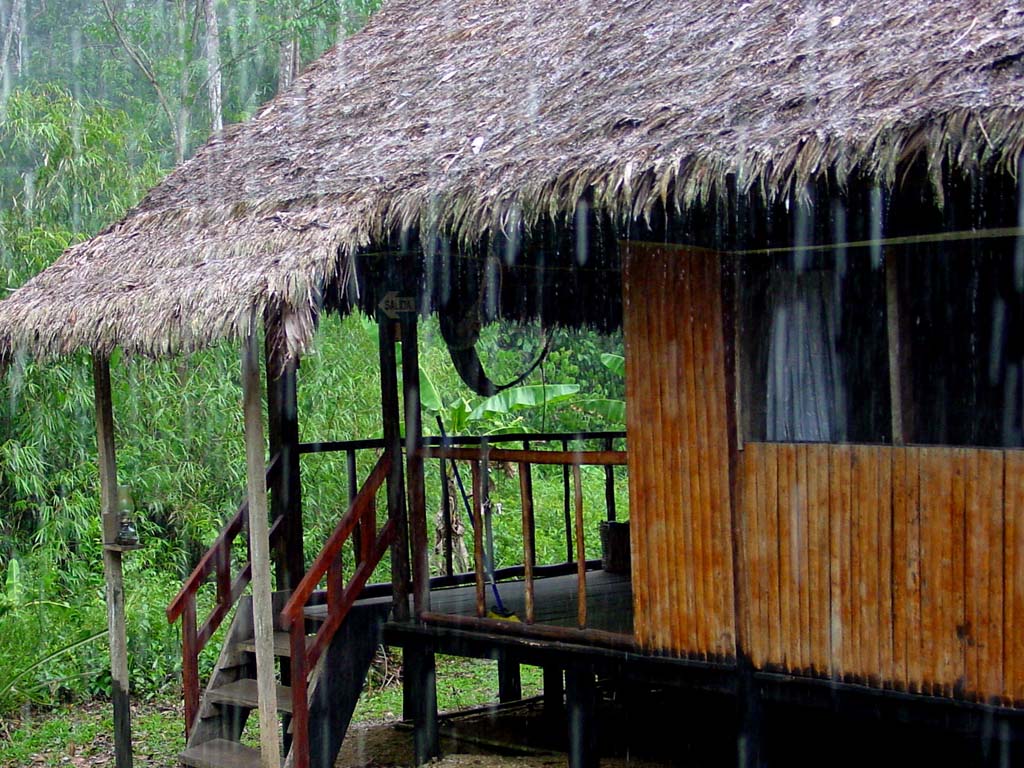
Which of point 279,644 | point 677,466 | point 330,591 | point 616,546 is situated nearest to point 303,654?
point 330,591

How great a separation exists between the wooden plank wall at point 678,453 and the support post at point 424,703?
1.79 metres

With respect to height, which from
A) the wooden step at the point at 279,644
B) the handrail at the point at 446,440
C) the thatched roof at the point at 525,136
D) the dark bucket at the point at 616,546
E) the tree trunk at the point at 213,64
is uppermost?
the tree trunk at the point at 213,64

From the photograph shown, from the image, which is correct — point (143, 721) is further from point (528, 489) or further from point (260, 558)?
point (528, 489)

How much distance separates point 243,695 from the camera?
21.0ft

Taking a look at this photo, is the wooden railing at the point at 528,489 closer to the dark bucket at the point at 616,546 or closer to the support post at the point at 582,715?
the support post at the point at 582,715

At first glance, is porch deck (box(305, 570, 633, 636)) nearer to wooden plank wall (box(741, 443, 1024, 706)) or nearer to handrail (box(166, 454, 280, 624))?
handrail (box(166, 454, 280, 624))

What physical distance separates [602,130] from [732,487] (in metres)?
1.56

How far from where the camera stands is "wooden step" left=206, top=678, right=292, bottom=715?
626 centimetres

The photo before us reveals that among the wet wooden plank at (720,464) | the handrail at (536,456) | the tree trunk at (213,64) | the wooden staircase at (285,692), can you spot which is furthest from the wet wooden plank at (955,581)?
the tree trunk at (213,64)

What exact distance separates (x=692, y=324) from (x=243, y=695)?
10.2 feet

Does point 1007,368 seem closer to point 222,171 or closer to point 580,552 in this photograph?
point 580,552

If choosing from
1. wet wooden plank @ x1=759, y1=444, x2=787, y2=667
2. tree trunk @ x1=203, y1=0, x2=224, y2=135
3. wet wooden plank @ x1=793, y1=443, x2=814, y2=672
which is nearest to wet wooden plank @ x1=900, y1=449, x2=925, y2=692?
wet wooden plank @ x1=793, y1=443, x2=814, y2=672

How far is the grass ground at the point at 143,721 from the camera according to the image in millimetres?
7941

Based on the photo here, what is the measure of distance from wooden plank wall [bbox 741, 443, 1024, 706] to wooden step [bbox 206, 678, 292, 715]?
2548mm
